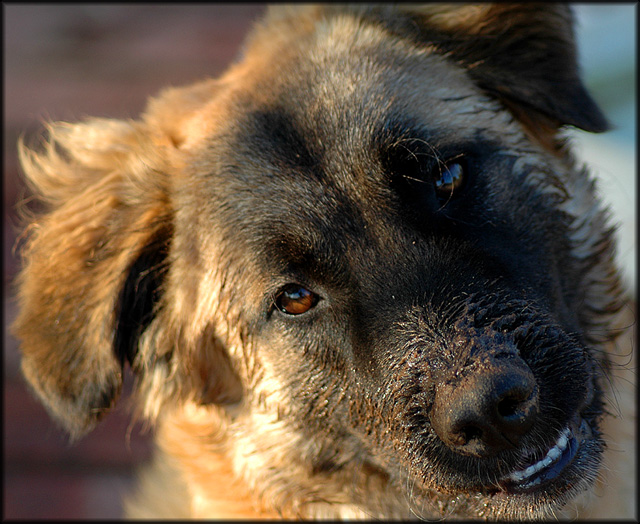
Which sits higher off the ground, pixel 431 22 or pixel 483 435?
pixel 431 22

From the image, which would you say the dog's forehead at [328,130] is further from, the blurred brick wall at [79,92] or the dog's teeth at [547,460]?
the blurred brick wall at [79,92]

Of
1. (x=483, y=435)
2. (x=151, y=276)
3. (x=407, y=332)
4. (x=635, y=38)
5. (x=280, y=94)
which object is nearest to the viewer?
(x=483, y=435)

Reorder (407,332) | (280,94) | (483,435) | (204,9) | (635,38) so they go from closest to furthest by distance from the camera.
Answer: (483,435)
(407,332)
(280,94)
(635,38)
(204,9)

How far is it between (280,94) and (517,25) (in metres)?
0.85

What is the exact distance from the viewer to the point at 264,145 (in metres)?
1.98

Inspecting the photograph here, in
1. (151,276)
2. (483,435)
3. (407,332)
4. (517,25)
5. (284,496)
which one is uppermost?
(517,25)

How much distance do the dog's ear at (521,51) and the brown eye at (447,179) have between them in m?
0.40

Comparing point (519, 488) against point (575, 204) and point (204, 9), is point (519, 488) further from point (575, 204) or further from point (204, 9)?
point (204, 9)

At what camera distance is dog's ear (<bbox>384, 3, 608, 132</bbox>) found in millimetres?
2168

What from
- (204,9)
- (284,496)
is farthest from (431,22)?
(204,9)

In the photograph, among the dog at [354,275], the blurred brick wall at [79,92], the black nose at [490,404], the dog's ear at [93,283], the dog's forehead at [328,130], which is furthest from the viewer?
the blurred brick wall at [79,92]

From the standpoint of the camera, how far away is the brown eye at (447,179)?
1.89m

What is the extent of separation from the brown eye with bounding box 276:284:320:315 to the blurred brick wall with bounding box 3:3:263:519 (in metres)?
2.14

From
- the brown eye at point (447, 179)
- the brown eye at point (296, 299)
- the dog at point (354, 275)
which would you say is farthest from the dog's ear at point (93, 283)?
the brown eye at point (447, 179)
